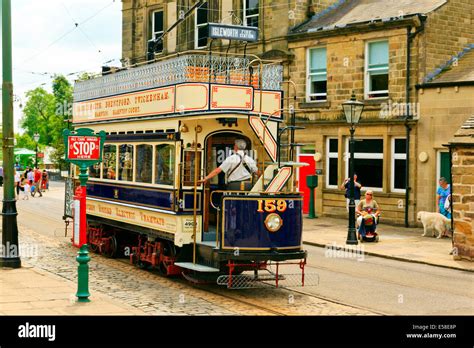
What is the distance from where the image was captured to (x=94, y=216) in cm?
1881

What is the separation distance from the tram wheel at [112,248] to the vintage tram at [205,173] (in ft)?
3.62

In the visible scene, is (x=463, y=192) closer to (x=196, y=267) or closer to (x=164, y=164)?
(x=164, y=164)

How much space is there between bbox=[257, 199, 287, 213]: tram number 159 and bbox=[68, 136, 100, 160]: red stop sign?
285 centimetres

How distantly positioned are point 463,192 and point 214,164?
21.1 feet

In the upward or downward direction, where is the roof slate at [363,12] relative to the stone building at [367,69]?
upward

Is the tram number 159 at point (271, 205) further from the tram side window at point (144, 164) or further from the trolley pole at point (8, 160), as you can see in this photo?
the trolley pole at point (8, 160)

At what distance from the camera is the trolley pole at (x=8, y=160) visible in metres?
15.3

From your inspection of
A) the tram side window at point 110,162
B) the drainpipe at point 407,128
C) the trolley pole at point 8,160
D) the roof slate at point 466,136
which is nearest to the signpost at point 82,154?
the trolley pole at point 8,160

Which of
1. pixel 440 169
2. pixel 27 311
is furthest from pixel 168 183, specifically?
pixel 440 169

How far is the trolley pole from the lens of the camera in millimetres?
15312

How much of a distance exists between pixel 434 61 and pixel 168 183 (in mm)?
14681
